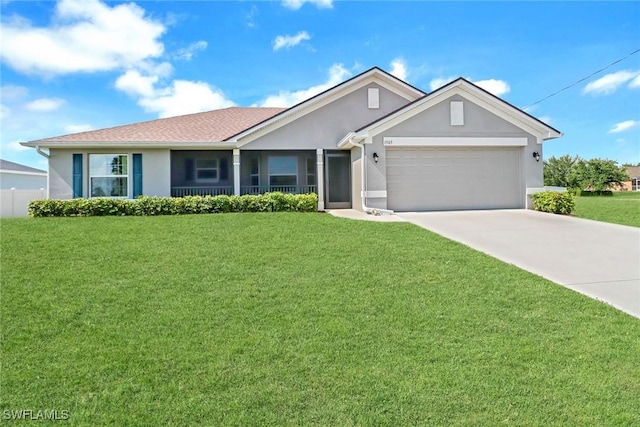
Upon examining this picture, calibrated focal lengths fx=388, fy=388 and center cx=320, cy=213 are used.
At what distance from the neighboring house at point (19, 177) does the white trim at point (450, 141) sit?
25.1m

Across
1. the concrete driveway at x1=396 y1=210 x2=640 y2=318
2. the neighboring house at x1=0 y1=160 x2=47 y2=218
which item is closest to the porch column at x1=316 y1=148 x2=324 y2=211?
the concrete driveway at x1=396 y1=210 x2=640 y2=318

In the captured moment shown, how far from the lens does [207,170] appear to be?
17.3 meters

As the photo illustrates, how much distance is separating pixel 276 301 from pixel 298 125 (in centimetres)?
1204

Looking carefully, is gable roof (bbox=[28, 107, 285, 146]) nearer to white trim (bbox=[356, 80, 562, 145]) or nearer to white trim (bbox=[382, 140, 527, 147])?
white trim (bbox=[356, 80, 562, 145])

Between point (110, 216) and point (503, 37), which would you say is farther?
point (503, 37)

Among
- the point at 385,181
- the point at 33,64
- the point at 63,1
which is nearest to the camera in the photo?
the point at 63,1

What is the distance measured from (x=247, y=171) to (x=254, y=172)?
31 centimetres

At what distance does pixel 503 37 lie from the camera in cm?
1781

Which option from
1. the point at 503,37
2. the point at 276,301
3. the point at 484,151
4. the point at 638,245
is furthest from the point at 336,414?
Answer: the point at 503,37

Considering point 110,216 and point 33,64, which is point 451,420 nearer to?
point 110,216

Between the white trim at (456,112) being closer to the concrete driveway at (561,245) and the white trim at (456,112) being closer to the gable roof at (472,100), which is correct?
the gable roof at (472,100)

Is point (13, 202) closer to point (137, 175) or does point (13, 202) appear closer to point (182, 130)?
point (137, 175)

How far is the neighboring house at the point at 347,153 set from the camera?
14.3m

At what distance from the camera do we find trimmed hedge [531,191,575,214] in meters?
13.7
